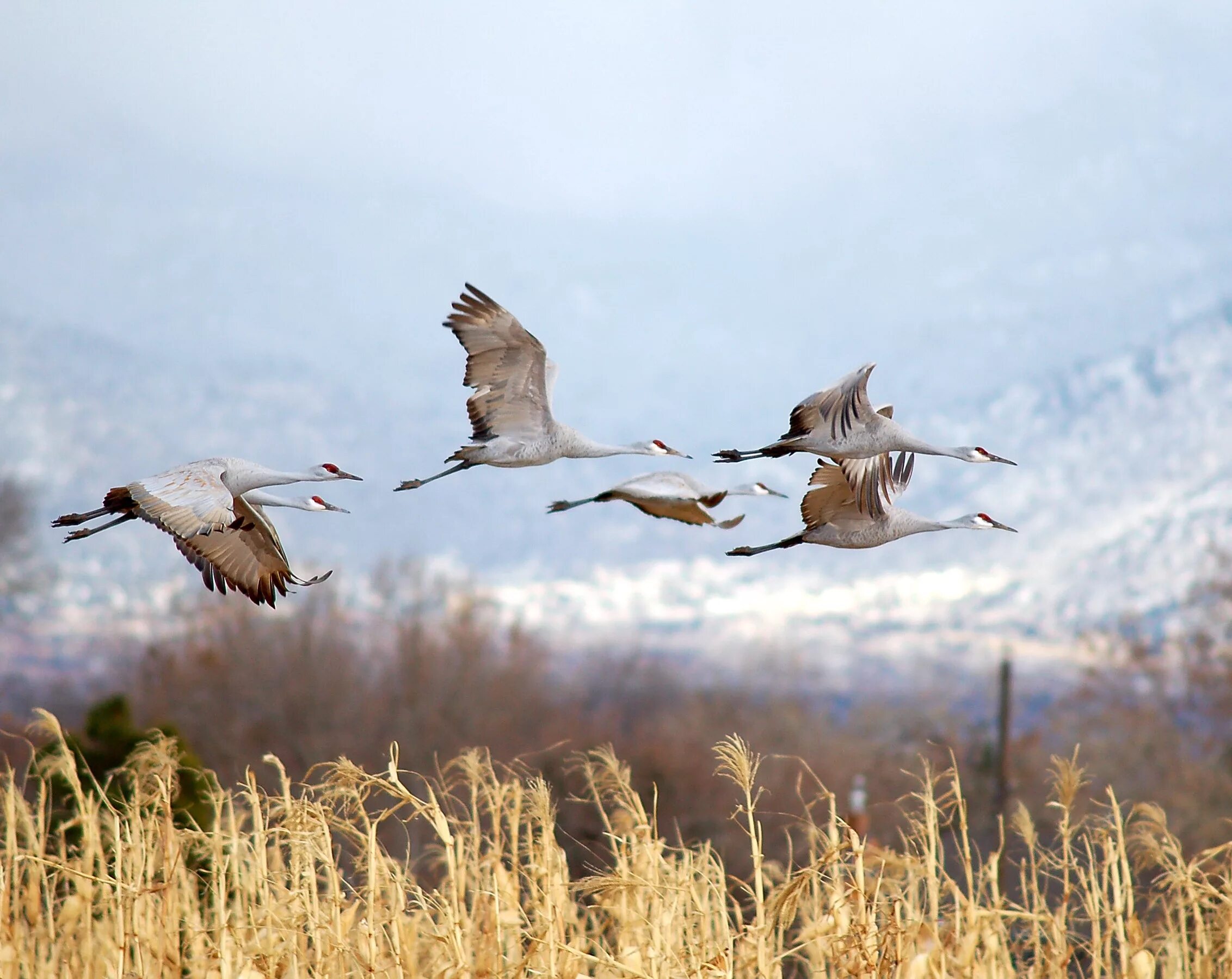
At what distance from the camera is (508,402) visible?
4039 mm

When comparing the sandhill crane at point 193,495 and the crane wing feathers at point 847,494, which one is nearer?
the sandhill crane at point 193,495

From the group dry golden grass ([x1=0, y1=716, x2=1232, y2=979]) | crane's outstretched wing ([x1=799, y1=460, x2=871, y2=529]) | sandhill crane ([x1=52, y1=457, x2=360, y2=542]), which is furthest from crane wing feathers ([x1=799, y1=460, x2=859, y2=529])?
sandhill crane ([x1=52, y1=457, x2=360, y2=542])

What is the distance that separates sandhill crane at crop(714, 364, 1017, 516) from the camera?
11.2 feet

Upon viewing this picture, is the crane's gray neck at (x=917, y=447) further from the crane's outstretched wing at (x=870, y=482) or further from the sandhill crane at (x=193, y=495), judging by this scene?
the sandhill crane at (x=193, y=495)

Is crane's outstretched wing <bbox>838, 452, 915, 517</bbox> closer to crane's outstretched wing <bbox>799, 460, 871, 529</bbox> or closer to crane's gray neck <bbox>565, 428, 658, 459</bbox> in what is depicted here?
crane's outstretched wing <bbox>799, 460, 871, 529</bbox>

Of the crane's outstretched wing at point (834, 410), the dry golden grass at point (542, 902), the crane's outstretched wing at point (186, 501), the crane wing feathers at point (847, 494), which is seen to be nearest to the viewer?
the crane's outstretched wing at point (186, 501)

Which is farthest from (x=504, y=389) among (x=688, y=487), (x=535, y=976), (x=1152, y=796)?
(x=1152, y=796)

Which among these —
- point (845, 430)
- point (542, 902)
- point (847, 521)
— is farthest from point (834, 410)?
point (542, 902)

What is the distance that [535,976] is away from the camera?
5297 millimetres

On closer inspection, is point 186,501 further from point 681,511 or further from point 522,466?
point 681,511

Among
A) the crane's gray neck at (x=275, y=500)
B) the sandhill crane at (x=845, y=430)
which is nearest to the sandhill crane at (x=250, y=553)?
the crane's gray neck at (x=275, y=500)

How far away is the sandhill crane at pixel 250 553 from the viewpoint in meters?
3.67

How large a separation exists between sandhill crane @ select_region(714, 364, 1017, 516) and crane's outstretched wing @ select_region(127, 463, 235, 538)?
129 cm

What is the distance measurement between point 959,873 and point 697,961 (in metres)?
19.2
